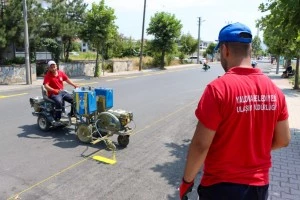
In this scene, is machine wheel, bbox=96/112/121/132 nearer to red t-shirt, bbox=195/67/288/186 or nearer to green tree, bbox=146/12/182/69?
red t-shirt, bbox=195/67/288/186

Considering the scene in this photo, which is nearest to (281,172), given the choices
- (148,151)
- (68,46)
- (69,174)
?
(148,151)

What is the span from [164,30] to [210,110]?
124ft

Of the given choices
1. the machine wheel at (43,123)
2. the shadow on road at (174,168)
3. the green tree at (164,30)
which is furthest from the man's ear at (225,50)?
the green tree at (164,30)

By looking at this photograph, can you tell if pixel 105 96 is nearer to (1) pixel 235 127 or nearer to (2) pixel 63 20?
(1) pixel 235 127

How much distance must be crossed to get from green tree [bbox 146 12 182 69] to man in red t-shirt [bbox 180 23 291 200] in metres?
37.4

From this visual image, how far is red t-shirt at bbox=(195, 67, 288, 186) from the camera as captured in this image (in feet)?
7.33

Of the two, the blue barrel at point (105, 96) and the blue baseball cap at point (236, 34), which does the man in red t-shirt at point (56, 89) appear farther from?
the blue baseball cap at point (236, 34)

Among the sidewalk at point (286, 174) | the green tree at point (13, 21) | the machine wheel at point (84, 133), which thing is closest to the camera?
the sidewalk at point (286, 174)

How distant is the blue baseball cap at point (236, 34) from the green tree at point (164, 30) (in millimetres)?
37341

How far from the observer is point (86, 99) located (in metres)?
7.24

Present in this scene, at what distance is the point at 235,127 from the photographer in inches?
91.0

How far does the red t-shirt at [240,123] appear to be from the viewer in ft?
7.33

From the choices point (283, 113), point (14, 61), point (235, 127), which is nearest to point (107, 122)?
point (283, 113)

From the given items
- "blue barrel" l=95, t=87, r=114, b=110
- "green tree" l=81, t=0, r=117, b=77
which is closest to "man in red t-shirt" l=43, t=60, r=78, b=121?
"blue barrel" l=95, t=87, r=114, b=110
